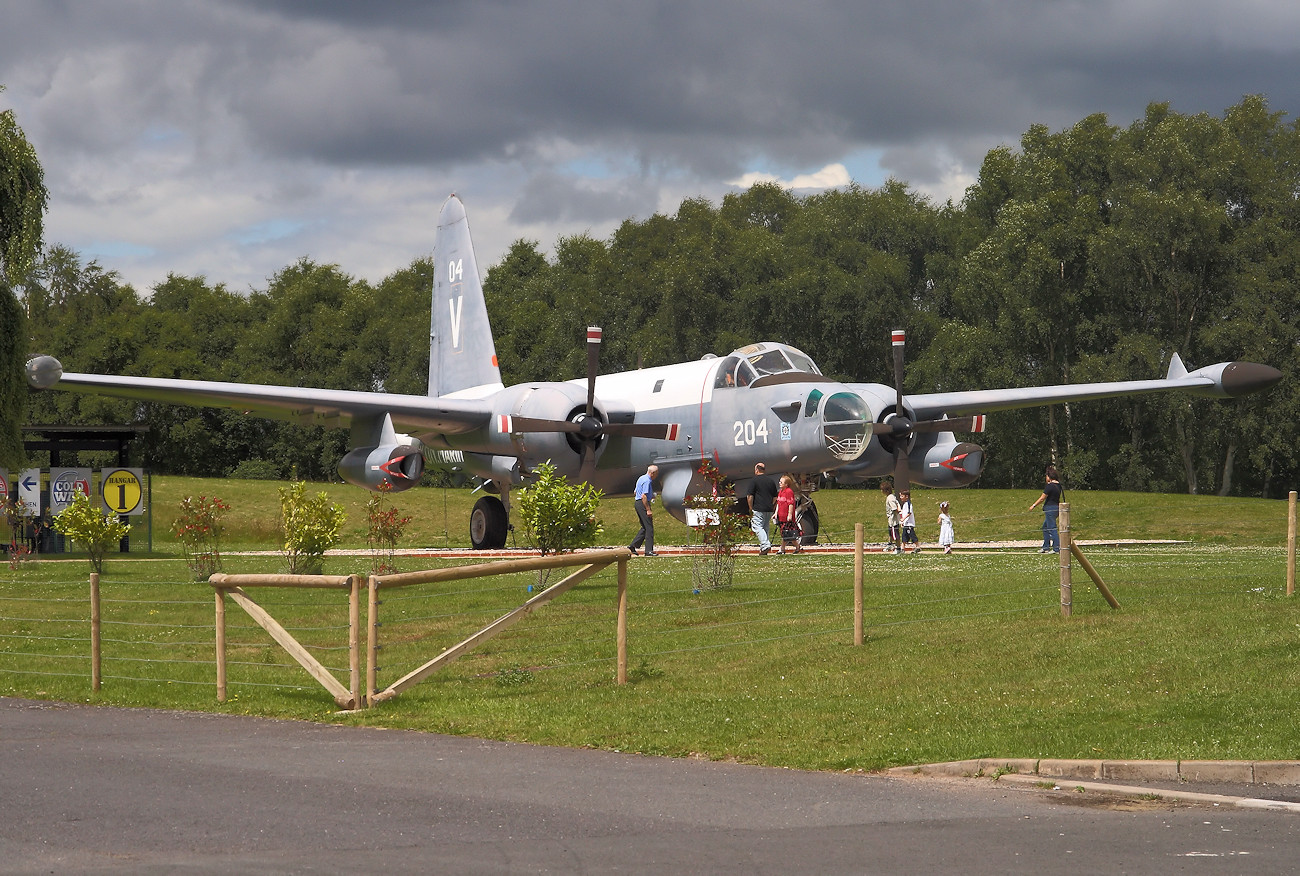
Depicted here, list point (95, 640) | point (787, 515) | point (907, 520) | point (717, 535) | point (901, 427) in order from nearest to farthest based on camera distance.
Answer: point (95, 640) < point (717, 535) < point (787, 515) < point (901, 427) < point (907, 520)

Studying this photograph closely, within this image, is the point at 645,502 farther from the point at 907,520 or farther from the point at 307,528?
the point at 907,520

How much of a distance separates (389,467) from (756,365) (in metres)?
7.74

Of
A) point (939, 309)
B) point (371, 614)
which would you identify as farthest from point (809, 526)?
point (939, 309)

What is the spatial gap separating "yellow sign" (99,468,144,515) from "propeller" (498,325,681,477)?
38.1 feet

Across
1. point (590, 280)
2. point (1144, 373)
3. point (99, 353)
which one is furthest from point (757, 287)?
point (99, 353)

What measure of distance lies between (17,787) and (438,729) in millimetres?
3348

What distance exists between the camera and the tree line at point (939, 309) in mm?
52094

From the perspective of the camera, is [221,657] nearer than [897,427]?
Yes

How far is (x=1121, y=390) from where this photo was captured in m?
Result: 31.3

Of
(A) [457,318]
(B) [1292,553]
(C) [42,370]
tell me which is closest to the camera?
(B) [1292,553]

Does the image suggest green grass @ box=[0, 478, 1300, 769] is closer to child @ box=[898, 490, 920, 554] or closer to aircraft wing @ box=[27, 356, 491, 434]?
aircraft wing @ box=[27, 356, 491, 434]

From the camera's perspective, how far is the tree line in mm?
52094

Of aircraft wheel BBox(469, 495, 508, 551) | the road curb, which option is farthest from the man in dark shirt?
the road curb

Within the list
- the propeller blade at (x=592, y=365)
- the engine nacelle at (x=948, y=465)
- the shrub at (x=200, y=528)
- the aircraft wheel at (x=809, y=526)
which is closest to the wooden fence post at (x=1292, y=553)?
the engine nacelle at (x=948, y=465)
